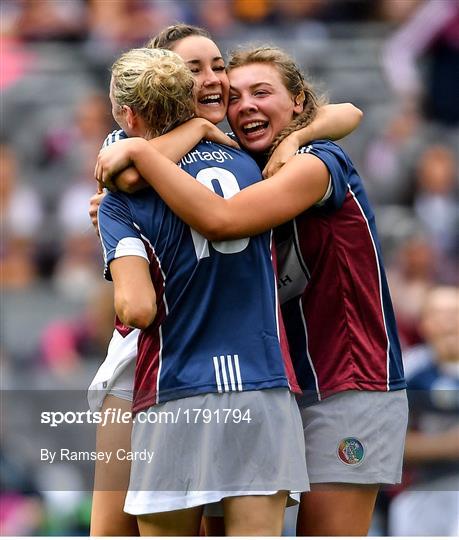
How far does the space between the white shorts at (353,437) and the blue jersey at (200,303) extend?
27cm

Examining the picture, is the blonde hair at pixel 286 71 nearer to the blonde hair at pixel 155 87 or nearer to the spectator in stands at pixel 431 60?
the blonde hair at pixel 155 87

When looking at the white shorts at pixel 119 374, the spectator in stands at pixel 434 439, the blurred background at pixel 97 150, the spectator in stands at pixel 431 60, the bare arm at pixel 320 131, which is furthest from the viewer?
the spectator in stands at pixel 431 60

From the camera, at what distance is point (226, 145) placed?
3.27 metres

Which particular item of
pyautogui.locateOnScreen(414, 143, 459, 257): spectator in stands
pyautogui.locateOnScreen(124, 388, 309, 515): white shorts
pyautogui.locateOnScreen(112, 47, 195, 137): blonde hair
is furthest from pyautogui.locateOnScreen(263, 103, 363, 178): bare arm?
pyautogui.locateOnScreen(414, 143, 459, 257): spectator in stands

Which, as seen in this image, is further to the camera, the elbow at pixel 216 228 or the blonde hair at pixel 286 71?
the blonde hair at pixel 286 71

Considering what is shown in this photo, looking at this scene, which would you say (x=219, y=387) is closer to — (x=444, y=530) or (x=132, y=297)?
(x=132, y=297)

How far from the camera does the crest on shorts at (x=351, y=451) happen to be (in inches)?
129

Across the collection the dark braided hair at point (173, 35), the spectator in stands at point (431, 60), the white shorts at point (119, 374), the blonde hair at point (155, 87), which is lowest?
the white shorts at point (119, 374)

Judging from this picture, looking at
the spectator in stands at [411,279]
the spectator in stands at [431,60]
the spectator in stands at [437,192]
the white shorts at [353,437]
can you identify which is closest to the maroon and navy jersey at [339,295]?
the white shorts at [353,437]

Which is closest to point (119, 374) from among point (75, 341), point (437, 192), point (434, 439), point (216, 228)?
point (216, 228)

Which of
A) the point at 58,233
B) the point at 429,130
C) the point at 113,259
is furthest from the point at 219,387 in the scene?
the point at 429,130

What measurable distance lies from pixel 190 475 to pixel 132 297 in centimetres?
47

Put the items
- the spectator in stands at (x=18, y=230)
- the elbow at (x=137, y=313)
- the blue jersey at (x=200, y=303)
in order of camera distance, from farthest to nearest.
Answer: the spectator in stands at (x=18, y=230), the blue jersey at (x=200, y=303), the elbow at (x=137, y=313)

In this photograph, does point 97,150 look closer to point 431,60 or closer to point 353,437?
point 431,60
